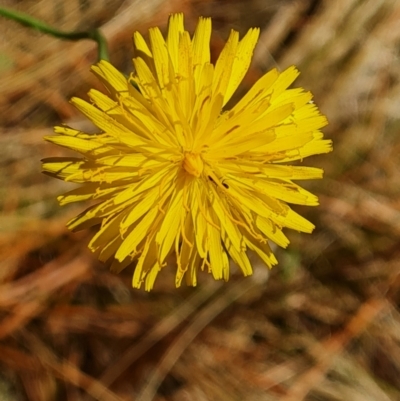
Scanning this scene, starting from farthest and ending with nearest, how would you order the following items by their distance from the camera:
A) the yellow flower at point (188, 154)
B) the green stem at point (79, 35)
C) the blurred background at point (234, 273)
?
the blurred background at point (234, 273), the green stem at point (79, 35), the yellow flower at point (188, 154)

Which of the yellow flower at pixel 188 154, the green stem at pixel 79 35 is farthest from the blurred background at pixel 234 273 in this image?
the yellow flower at pixel 188 154

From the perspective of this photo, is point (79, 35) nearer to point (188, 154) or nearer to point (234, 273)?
point (188, 154)

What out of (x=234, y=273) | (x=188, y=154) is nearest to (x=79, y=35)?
(x=188, y=154)

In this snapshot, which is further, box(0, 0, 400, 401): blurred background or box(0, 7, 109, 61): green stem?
box(0, 0, 400, 401): blurred background

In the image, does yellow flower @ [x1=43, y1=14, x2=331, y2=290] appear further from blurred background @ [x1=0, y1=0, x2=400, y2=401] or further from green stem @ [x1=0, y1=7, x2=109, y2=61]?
blurred background @ [x1=0, y1=0, x2=400, y2=401]

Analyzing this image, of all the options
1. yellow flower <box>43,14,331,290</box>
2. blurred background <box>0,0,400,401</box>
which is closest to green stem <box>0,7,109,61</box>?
yellow flower <box>43,14,331,290</box>

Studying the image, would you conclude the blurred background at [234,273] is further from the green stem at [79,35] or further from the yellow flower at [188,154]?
the yellow flower at [188,154]
